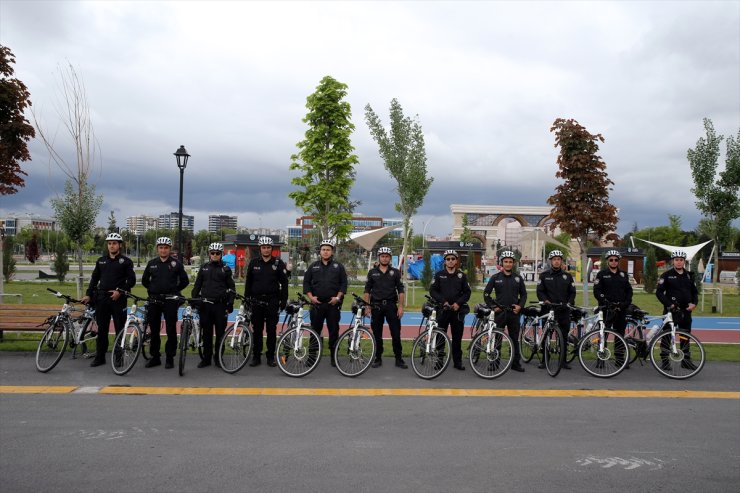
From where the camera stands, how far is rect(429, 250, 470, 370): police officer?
942cm

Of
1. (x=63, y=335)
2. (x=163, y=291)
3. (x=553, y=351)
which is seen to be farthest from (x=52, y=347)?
(x=553, y=351)

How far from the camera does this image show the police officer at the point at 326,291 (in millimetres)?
9430

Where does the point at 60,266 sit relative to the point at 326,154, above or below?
below

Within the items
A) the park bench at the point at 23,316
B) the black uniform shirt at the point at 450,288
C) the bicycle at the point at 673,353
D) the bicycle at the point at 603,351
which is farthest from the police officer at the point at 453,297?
the park bench at the point at 23,316

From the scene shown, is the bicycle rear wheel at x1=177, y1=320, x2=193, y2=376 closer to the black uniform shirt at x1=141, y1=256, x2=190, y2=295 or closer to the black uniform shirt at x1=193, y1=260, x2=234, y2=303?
the black uniform shirt at x1=193, y1=260, x2=234, y2=303

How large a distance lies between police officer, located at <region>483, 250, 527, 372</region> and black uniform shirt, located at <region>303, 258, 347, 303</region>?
241 cm

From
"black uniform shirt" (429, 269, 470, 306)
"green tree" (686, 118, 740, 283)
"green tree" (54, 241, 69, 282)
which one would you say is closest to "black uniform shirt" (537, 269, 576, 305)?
"black uniform shirt" (429, 269, 470, 306)

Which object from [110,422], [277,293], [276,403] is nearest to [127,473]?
[110,422]

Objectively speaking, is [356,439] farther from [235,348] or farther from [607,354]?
[607,354]

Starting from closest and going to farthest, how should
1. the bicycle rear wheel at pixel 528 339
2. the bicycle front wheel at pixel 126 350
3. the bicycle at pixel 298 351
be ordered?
the bicycle front wheel at pixel 126 350 < the bicycle at pixel 298 351 < the bicycle rear wheel at pixel 528 339

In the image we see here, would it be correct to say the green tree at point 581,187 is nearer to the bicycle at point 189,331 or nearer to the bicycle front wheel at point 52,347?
the bicycle at point 189,331

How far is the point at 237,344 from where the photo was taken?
9070 millimetres

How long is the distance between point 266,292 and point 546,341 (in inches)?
185

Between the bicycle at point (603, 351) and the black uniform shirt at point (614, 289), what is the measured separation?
2.46 feet
